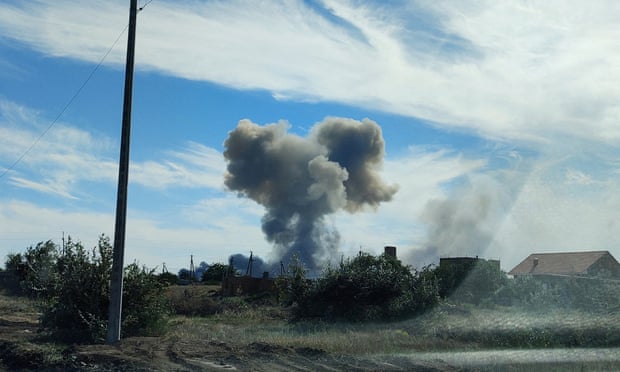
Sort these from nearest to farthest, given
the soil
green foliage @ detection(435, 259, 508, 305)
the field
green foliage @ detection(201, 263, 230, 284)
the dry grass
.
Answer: the soil → the field → the dry grass → green foliage @ detection(435, 259, 508, 305) → green foliage @ detection(201, 263, 230, 284)

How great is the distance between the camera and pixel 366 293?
27469 millimetres

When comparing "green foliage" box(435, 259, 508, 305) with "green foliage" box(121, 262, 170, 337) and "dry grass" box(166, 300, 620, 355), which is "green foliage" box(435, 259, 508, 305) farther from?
"green foliage" box(121, 262, 170, 337)

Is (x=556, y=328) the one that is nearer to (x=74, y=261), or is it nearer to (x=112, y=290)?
(x=112, y=290)

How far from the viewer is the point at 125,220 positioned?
625 inches

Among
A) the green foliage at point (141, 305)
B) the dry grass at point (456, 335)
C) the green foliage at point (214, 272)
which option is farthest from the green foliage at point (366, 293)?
the green foliage at point (214, 272)

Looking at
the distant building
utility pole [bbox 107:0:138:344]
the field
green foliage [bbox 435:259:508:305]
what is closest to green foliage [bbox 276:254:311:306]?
the field

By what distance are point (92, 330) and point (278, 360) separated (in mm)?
6397

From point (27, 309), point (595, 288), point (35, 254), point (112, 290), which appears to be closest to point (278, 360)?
point (112, 290)

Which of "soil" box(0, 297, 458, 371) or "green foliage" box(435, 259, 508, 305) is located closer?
"soil" box(0, 297, 458, 371)

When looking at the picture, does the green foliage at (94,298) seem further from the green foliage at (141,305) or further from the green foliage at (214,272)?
the green foliage at (214,272)

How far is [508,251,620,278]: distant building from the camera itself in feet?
207

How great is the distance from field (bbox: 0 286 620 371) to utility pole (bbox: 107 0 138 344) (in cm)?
61

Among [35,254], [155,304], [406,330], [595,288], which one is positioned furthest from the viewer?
[35,254]

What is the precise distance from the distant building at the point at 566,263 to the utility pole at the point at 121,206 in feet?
166
